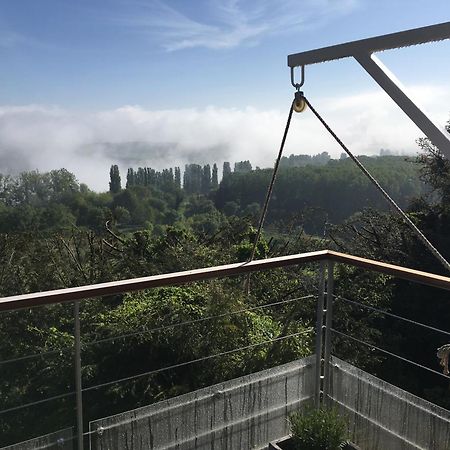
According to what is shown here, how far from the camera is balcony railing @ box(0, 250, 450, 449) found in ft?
5.00

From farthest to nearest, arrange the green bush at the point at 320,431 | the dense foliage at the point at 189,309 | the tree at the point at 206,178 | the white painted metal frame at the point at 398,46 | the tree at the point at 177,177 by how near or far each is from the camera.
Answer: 1. the tree at the point at 206,178
2. the tree at the point at 177,177
3. the dense foliage at the point at 189,309
4. the green bush at the point at 320,431
5. the white painted metal frame at the point at 398,46

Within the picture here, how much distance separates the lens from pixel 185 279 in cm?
165

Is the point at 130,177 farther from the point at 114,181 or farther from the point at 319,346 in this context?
A: the point at 319,346

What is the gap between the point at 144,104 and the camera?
4953cm

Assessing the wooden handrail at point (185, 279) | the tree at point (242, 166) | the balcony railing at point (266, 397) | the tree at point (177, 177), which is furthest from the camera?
the tree at point (177, 177)

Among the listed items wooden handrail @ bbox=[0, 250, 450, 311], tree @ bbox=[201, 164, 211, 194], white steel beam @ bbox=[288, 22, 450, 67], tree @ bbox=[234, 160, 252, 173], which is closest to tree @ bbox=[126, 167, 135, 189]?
tree @ bbox=[201, 164, 211, 194]

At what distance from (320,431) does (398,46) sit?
4.55 ft

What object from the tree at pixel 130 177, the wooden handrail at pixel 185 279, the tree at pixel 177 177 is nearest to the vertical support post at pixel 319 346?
the wooden handrail at pixel 185 279

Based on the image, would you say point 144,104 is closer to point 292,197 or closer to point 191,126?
point 191,126

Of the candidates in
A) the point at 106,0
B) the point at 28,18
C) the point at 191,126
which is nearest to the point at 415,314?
the point at 106,0

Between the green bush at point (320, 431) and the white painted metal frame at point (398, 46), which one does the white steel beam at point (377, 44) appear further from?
the green bush at point (320, 431)

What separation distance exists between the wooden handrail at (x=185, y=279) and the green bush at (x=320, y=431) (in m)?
0.60

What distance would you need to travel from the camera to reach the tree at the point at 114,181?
3281 centimetres

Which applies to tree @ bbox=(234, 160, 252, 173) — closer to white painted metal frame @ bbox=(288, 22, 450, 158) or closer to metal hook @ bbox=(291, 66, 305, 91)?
metal hook @ bbox=(291, 66, 305, 91)
